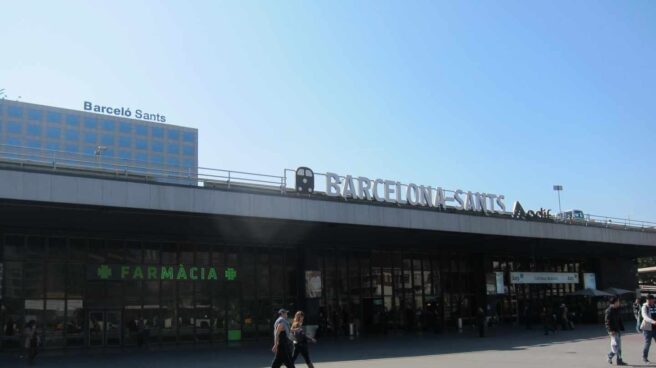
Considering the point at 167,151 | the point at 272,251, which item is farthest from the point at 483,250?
the point at 167,151

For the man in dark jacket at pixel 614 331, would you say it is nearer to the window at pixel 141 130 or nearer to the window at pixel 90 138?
the window at pixel 90 138

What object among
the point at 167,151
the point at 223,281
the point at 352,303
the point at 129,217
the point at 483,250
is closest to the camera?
the point at 129,217

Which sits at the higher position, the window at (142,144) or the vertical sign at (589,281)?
the window at (142,144)

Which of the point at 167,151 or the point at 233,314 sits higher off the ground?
the point at 167,151

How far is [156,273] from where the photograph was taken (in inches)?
1164

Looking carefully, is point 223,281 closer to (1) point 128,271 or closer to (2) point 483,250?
(1) point 128,271

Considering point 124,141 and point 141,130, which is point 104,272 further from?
point 141,130

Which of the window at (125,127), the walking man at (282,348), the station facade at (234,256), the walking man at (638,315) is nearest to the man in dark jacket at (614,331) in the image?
the walking man at (638,315)

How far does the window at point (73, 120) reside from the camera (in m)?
96.2

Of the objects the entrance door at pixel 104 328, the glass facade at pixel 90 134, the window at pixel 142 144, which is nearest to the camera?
the entrance door at pixel 104 328

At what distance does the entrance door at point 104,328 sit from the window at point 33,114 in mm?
74434

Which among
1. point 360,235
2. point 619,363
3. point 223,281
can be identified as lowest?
point 619,363

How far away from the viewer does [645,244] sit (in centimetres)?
4431

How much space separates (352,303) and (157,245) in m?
11.9
